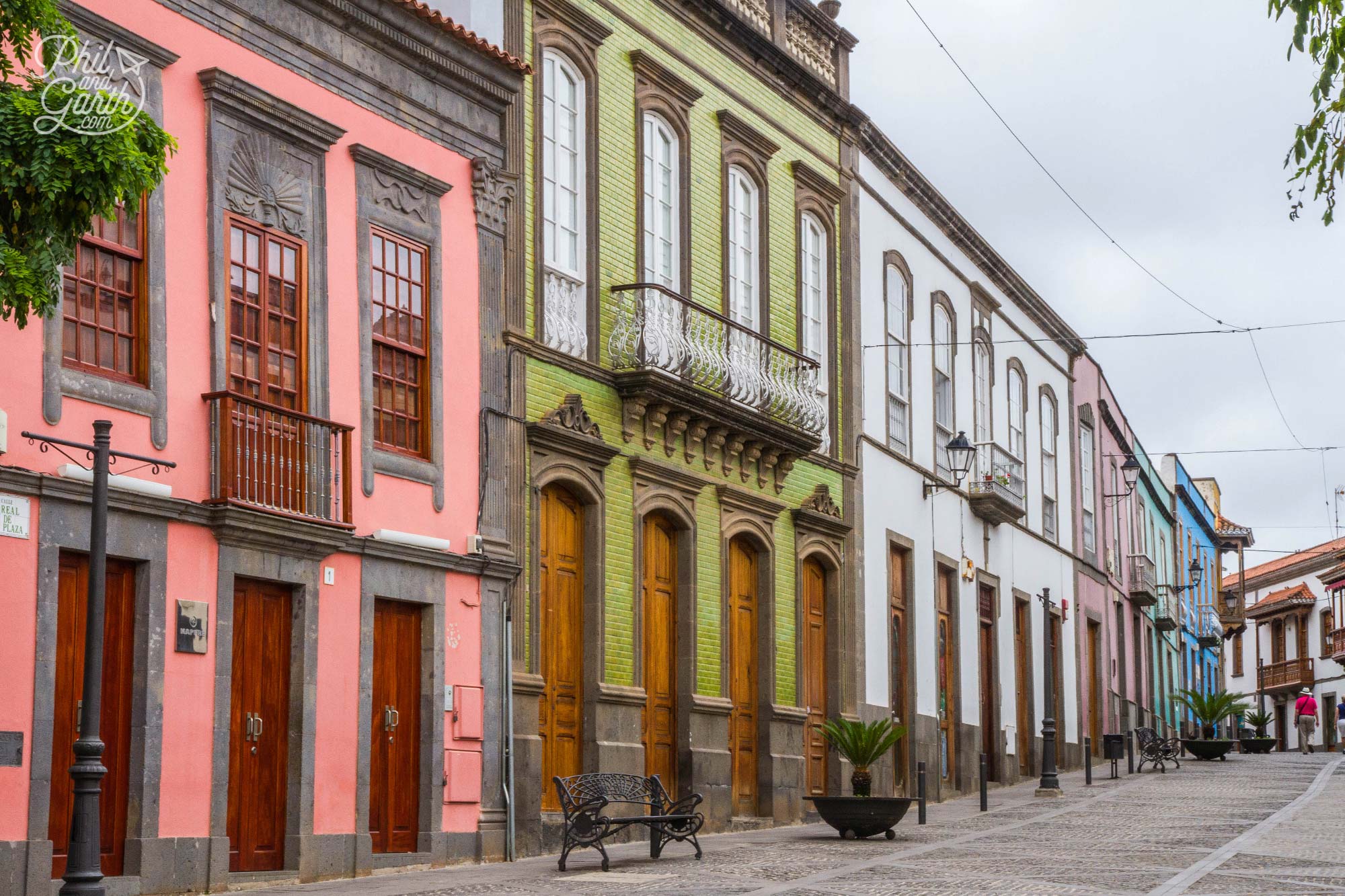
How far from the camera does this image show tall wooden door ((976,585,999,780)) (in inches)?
1216

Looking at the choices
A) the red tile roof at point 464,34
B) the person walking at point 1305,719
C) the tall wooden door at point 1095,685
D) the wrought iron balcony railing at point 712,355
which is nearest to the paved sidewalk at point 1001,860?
the wrought iron balcony railing at point 712,355

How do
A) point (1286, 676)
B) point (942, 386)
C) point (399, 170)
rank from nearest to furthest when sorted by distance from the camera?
point (399, 170) < point (942, 386) < point (1286, 676)

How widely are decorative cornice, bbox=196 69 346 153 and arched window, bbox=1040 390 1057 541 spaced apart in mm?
23155

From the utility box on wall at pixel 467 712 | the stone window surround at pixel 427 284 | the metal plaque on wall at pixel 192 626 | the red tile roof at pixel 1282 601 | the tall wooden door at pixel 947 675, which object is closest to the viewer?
the metal plaque on wall at pixel 192 626

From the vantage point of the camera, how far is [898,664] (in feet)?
87.5

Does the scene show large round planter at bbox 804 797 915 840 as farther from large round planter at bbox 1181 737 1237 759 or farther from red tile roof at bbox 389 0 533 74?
large round planter at bbox 1181 737 1237 759

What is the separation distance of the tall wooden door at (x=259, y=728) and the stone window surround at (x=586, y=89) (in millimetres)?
5074

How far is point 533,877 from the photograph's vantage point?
14617 mm

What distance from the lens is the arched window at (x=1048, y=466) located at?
3625 cm

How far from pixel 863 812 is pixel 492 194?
7104 mm

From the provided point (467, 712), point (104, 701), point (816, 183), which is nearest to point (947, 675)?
point (816, 183)

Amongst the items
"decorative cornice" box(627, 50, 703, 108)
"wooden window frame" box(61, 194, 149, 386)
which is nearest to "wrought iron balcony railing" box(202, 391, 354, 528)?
"wooden window frame" box(61, 194, 149, 386)

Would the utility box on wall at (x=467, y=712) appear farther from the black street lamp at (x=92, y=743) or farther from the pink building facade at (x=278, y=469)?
the black street lamp at (x=92, y=743)

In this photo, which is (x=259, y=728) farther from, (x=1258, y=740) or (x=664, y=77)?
(x=1258, y=740)
